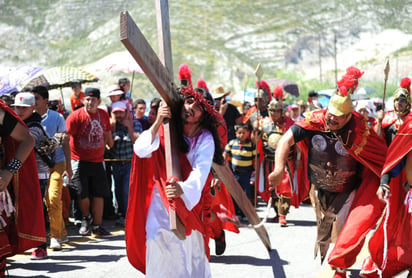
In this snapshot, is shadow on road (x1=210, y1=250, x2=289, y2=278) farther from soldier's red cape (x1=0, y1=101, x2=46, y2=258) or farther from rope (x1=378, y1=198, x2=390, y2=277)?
soldier's red cape (x1=0, y1=101, x2=46, y2=258)

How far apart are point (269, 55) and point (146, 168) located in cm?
6662

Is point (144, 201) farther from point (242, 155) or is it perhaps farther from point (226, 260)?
point (242, 155)

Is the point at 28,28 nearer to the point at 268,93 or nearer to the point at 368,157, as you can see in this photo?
the point at 268,93

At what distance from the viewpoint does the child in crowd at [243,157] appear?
11.0 m

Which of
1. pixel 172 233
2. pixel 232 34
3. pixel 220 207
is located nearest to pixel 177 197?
pixel 172 233

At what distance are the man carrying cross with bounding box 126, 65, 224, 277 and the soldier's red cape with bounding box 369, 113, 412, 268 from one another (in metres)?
1.60

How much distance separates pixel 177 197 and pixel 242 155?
6.09m

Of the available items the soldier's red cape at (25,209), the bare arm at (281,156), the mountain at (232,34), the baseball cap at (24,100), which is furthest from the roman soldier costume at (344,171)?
the mountain at (232,34)

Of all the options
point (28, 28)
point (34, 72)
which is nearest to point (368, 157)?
point (34, 72)

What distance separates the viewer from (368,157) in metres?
6.25

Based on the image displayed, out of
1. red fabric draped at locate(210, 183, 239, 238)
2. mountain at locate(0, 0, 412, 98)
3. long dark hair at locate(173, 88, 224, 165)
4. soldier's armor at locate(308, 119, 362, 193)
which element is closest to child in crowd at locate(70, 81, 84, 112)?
red fabric draped at locate(210, 183, 239, 238)

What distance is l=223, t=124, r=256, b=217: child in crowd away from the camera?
1095 centimetres

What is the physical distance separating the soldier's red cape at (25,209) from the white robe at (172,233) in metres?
1.09

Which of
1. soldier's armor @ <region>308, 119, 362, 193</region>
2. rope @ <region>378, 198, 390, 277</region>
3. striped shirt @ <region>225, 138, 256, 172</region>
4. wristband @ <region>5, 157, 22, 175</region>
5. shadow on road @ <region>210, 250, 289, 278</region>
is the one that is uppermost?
wristband @ <region>5, 157, 22, 175</region>
